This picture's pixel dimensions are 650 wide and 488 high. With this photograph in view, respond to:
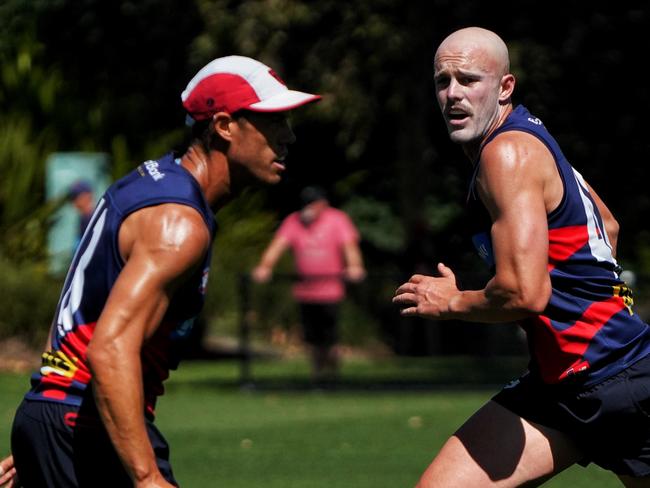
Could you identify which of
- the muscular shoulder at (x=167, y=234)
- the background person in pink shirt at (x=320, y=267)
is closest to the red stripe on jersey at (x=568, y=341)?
the muscular shoulder at (x=167, y=234)

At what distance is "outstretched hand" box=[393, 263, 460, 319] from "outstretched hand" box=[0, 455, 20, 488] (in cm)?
141

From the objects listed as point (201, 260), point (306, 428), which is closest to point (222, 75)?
point (201, 260)

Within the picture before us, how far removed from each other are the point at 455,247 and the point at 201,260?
57.6 ft

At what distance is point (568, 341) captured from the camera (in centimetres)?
541

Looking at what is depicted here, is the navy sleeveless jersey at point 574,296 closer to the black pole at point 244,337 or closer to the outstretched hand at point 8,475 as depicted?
the outstretched hand at point 8,475

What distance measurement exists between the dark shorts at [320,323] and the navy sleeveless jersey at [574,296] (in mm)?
11080

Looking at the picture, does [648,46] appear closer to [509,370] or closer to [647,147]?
[647,147]

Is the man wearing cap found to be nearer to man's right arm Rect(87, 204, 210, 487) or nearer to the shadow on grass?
man's right arm Rect(87, 204, 210, 487)

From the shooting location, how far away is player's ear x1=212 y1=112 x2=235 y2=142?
5074 mm

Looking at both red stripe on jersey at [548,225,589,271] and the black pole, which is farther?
the black pole

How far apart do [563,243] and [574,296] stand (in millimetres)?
191

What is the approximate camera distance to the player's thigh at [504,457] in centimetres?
548

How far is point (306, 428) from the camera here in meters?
12.9

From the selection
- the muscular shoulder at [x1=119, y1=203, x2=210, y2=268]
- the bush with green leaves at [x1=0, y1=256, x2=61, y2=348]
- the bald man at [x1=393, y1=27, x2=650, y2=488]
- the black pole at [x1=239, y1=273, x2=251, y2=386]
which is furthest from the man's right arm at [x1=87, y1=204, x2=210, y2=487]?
the bush with green leaves at [x1=0, y1=256, x2=61, y2=348]
